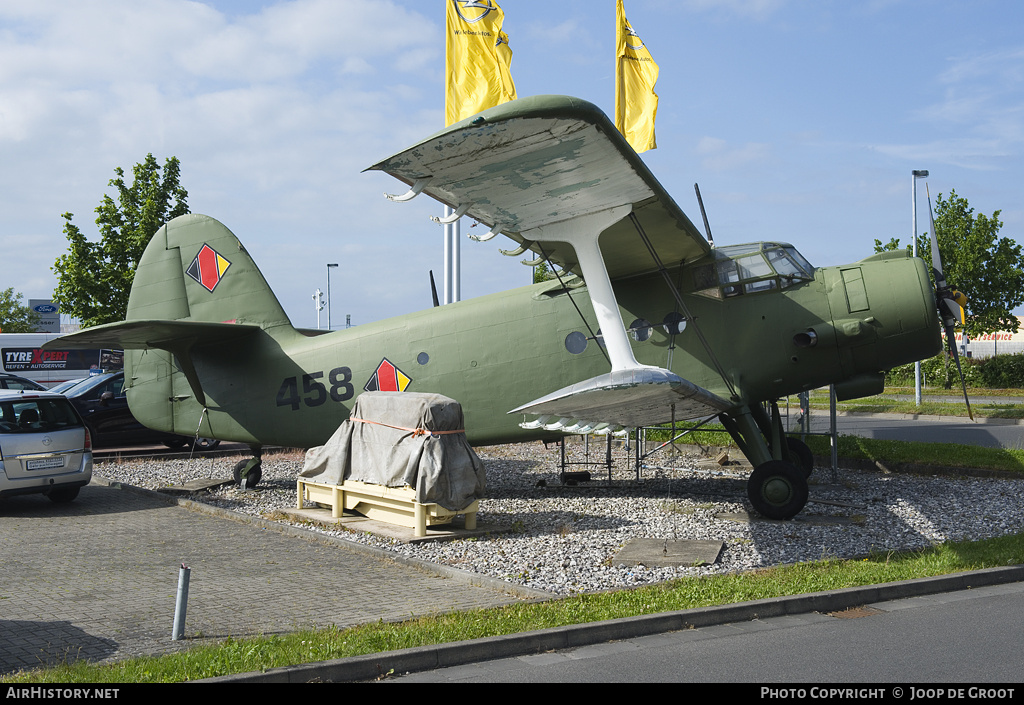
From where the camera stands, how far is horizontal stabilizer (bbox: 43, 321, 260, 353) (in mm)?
10938

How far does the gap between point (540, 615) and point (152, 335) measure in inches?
347

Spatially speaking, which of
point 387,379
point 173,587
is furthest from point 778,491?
point 173,587

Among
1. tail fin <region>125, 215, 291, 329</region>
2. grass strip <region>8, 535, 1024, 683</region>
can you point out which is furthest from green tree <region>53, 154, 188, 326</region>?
grass strip <region>8, 535, 1024, 683</region>

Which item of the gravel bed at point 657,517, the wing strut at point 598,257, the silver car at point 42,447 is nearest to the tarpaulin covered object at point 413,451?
the gravel bed at point 657,517

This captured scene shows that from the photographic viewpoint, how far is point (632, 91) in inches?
811

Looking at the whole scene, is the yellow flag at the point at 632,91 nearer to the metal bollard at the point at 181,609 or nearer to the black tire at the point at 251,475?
the black tire at the point at 251,475

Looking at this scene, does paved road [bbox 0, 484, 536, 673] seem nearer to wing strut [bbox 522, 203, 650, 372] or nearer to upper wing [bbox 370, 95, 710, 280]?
wing strut [bbox 522, 203, 650, 372]

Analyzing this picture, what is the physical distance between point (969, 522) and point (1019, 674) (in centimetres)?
580

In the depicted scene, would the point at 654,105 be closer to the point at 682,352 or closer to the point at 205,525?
the point at 682,352

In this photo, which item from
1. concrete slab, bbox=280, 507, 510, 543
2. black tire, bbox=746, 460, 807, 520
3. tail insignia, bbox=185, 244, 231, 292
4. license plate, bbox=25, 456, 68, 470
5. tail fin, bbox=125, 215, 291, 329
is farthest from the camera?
tail insignia, bbox=185, 244, 231, 292

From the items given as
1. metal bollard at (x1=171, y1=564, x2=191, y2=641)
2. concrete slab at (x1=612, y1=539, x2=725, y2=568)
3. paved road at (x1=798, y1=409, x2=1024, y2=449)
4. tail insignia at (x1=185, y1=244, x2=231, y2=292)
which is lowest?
concrete slab at (x1=612, y1=539, x2=725, y2=568)

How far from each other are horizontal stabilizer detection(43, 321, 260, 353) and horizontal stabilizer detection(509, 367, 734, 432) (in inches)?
248

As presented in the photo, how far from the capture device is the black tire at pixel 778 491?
32.7ft

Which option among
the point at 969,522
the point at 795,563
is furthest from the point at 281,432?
the point at 969,522
